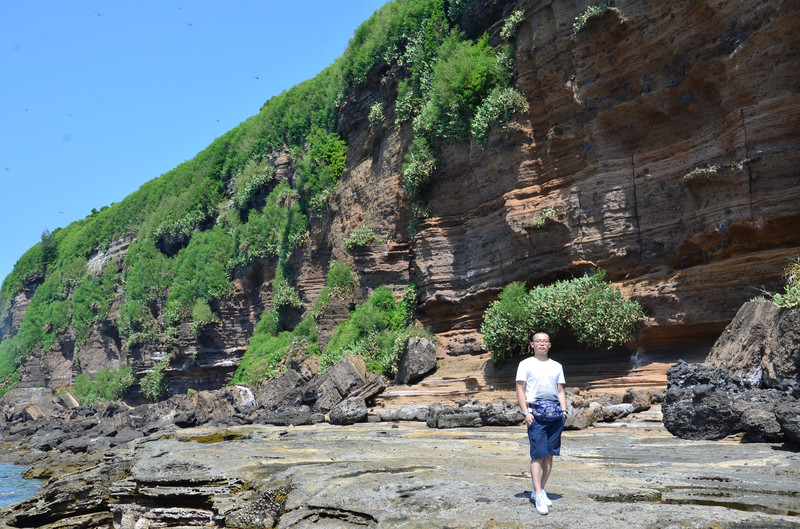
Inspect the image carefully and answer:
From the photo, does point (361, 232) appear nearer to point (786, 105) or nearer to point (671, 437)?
point (786, 105)

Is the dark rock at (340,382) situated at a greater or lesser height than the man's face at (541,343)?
lesser

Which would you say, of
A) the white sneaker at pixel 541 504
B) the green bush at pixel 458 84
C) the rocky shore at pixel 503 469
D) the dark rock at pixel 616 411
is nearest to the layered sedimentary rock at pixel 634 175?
the green bush at pixel 458 84

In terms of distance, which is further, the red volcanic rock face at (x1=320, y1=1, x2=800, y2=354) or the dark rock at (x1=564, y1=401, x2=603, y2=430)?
the red volcanic rock face at (x1=320, y1=1, x2=800, y2=354)

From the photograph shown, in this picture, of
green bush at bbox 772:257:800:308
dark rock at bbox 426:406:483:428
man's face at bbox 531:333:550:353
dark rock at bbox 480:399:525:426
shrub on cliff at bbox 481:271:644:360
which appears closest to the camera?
man's face at bbox 531:333:550:353

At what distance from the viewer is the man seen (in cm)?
562

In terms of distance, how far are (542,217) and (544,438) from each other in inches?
554


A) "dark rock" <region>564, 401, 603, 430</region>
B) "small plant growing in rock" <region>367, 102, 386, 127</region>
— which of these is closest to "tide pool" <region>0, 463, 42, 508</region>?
"dark rock" <region>564, 401, 603, 430</region>

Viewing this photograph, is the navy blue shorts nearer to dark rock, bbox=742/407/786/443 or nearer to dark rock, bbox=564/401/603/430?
dark rock, bbox=742/407/786/443

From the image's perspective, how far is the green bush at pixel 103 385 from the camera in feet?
152

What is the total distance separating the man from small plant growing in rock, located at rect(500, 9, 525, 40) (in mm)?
16886

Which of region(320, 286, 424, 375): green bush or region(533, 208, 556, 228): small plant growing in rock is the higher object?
region(533, 208, 556, 228): small plant growing in rock

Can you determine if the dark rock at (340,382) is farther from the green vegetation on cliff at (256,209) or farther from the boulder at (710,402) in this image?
the boulder at (710,402)

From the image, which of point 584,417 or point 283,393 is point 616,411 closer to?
point 584,417

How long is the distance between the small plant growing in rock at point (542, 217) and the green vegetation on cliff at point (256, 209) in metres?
3.63
